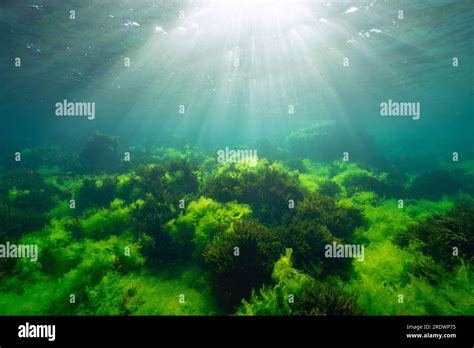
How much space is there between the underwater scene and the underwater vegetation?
0.15 ft

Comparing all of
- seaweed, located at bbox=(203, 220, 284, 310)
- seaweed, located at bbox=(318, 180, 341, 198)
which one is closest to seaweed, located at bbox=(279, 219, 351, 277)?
seaweed, located at bbox=(203, 220, 284, 310)

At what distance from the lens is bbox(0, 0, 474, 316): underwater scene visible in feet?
19.2

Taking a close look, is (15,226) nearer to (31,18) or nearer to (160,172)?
(160,172)

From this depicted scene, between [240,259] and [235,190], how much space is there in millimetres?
4630

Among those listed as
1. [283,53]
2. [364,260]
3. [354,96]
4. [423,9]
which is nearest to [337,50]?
[283,53]

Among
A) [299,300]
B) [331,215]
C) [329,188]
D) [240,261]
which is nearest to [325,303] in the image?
[299,300]

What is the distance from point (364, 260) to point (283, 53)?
21.4 meters

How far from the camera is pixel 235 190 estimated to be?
10.5 meters

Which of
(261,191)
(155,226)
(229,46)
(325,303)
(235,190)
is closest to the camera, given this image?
(325,303)

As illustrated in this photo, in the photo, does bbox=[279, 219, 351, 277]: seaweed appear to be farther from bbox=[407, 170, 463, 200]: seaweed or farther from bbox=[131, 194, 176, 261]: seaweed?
bbox=[407, 170, 463, 200]: seaweed

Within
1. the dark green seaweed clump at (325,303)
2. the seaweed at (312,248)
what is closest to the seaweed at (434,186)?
the seaweed at (312,248)

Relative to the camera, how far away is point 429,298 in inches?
210

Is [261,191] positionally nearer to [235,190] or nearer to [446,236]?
[235,190]

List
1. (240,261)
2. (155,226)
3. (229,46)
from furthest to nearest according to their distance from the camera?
1. (229,46)
2. (155,226)
3. (240,261)
